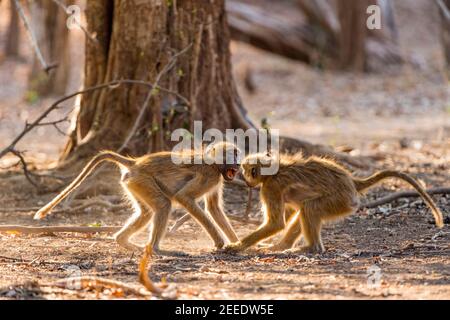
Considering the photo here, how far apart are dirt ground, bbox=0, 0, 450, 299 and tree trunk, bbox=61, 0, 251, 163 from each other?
32.1 inches

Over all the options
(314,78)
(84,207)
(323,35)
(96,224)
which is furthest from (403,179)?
Answer: (323,35)

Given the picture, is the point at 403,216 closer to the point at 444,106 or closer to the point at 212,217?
the point at 212,217

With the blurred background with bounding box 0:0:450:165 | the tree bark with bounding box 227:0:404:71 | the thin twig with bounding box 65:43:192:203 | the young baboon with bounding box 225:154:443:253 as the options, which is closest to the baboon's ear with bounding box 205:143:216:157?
the young baboon with bounding box 225:154:443:253

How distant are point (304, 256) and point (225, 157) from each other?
3.91 feet

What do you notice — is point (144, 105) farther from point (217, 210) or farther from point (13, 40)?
point (13, 40)

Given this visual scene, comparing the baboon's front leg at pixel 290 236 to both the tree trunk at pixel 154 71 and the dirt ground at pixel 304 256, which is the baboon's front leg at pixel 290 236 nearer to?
the dirt ground at pixel 304 256

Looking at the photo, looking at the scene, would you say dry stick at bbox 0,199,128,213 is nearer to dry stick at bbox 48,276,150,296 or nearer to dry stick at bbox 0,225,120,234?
dry stick at bbox 0,225,120,234

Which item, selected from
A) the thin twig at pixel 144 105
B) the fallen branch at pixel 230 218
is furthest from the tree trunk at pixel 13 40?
the fallen branch at pixel 230 218

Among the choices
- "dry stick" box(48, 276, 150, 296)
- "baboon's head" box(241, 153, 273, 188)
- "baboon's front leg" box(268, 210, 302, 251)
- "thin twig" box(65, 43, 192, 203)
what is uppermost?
"thin twig" box(65, 43, 192, 203)

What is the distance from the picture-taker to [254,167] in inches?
301

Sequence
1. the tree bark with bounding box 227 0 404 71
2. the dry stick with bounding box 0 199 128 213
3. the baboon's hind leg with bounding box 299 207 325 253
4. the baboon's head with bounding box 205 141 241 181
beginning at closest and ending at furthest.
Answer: the baboon's hind leg with bounding box 299 207 325 253 → the baboon's head with bounding box 205 141 241 181 → the dry stick with bounding box 0 199 128 213 → the tree bark with bounding box 227 0 404 71

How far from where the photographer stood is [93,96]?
10586 mm

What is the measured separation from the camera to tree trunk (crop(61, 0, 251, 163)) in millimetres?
10047

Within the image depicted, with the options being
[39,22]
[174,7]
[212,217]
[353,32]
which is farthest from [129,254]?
[353,32]
